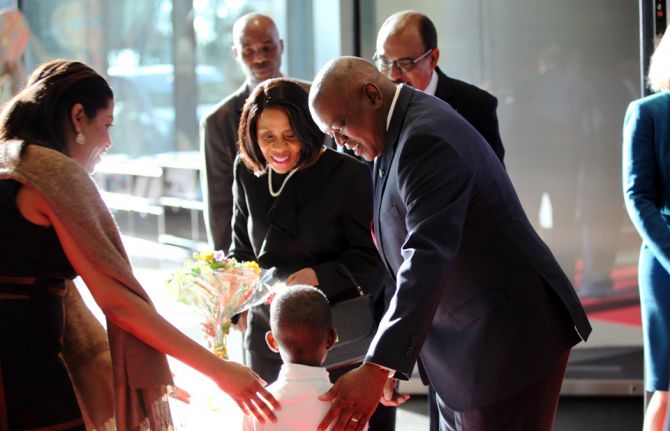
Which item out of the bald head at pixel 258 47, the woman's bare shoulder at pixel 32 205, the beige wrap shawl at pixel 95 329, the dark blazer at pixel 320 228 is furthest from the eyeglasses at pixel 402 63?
the woman's bare shoulder at pixel 32 205

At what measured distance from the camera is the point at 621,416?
5.09 m

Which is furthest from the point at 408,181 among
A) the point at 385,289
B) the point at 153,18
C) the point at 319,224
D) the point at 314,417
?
the point at 153,18

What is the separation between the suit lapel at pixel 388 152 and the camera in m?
2.45

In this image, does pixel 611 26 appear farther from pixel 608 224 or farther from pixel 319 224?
pixel 319 224

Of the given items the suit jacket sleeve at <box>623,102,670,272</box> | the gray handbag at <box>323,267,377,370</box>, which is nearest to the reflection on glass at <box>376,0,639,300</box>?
the suit jacket sleeve at <box>623,102,670,272</box>

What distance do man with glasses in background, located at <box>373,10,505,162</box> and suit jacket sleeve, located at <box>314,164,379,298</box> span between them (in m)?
0.89

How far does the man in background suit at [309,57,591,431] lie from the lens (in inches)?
89.8

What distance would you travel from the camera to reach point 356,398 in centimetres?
227

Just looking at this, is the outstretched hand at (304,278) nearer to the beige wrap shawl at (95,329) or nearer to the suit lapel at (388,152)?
the suit lapel at (388,152)

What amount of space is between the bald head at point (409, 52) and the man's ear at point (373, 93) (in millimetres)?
1567

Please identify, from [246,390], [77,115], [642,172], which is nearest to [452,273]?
[246,390]

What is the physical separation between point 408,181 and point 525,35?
3.18m

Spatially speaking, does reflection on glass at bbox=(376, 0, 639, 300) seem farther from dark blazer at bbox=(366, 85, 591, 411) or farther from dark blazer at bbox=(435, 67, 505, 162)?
dark blazer at bbox=(366, 85, 591, 411)

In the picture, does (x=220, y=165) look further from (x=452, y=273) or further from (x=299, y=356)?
(x=452, y=273)
